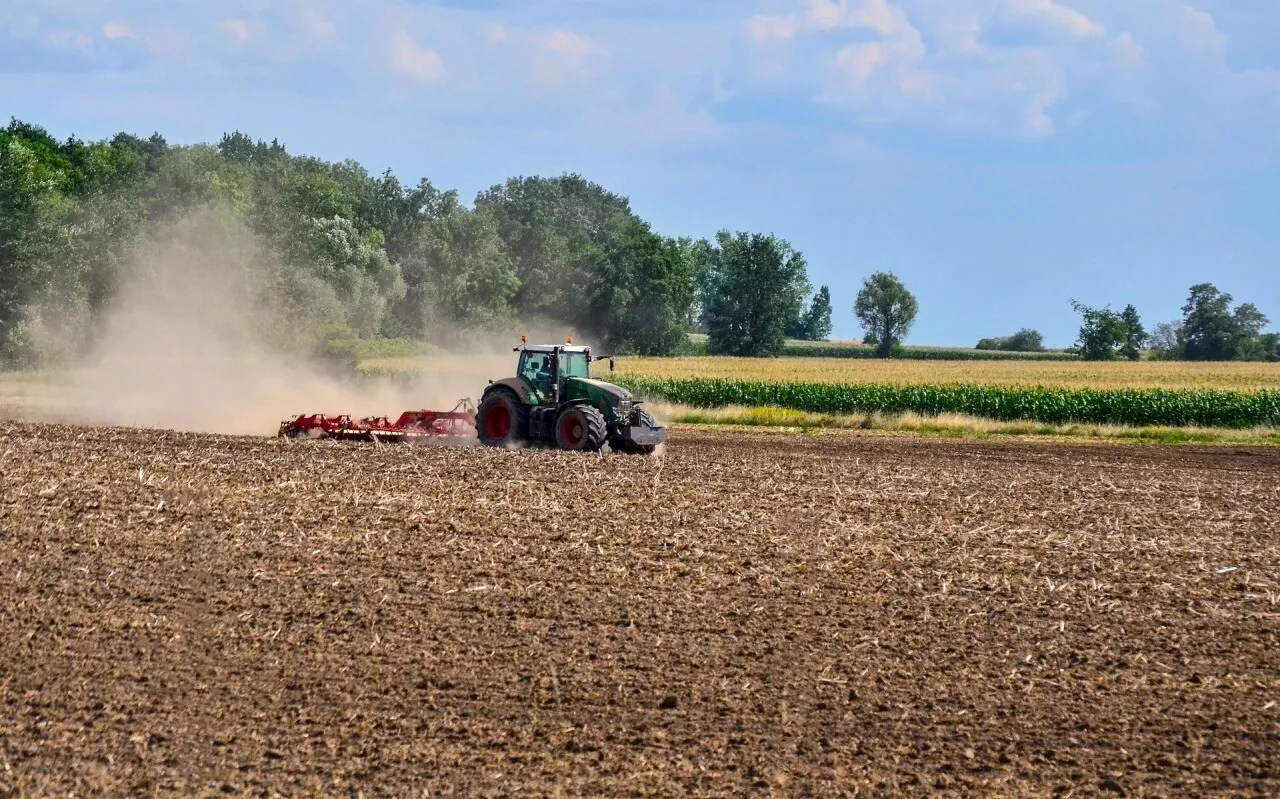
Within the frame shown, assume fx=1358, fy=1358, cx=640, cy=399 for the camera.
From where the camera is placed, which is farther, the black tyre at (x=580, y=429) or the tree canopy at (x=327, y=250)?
the tree canopy at (x=327, y=250)

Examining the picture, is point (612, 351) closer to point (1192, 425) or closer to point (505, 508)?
point (1192, 425)

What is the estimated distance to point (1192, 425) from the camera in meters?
35.5

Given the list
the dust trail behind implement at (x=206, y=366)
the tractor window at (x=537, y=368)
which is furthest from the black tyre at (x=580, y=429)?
the dust trail behind implement at (x=206, y=366)

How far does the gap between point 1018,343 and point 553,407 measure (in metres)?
108

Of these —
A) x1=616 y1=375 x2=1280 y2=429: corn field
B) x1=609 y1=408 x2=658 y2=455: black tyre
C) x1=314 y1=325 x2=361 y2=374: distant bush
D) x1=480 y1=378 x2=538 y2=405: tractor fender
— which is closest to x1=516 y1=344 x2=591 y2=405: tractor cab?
x1=480 y1=378 x2=538 y2=405: tractor fender

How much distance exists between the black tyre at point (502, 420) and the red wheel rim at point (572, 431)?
743mm

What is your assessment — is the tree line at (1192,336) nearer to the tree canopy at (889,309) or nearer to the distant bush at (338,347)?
the tree canopy at (889,309)

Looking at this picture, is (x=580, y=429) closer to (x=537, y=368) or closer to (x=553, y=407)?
(x=553, y=407)

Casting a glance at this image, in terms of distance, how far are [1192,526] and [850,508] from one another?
3.98 meters

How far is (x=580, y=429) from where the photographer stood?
2175cm

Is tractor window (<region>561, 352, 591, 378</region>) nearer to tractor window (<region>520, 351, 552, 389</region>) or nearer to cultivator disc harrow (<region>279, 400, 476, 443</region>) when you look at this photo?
tractor window (<region>520, 351, 552, 389</region>)

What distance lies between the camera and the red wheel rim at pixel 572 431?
856 inches

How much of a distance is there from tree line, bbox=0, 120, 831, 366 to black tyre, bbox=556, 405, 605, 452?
29256 mm

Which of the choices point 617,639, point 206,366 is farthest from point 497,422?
point 206,366
